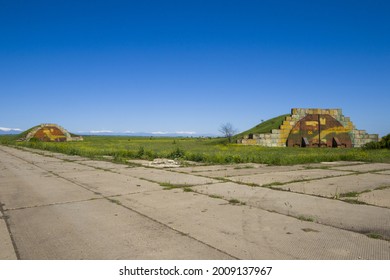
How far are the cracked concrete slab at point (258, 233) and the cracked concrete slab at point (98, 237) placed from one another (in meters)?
0.30

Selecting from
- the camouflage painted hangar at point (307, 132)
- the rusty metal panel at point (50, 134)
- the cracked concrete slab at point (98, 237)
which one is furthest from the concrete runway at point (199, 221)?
the rusty metal panel at point (50, 134)

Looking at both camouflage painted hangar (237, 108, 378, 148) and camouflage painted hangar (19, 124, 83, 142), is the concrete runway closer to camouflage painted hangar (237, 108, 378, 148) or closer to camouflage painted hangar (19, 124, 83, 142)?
camouflage painted hangar (237, 108, 378, 148)

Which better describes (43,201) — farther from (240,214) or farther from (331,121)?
(331,121)

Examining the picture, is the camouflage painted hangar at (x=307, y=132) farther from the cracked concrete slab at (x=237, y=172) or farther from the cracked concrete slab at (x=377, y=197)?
the cracked concrete slab at (x=377, y=197)

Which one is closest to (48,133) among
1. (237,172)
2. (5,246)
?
(237,172)

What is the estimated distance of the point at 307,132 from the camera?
31891 mm

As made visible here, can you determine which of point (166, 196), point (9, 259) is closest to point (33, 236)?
point (9, 259)

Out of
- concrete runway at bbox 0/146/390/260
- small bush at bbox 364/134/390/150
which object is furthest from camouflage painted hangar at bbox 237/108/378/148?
concrete runway at bbox 0/146/390/260

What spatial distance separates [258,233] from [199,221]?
0.98 meters

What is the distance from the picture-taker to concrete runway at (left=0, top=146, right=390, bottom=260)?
350 centimetres

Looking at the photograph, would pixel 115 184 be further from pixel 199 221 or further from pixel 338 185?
pixel 338 185

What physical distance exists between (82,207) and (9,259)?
7.87 ft

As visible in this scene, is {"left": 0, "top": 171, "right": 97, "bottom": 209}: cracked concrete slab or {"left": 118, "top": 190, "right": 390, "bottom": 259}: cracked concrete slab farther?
{"left": 0, "top": 171, "right": 97, "bottom": 209}: cracked concrete slab

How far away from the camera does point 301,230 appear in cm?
418
